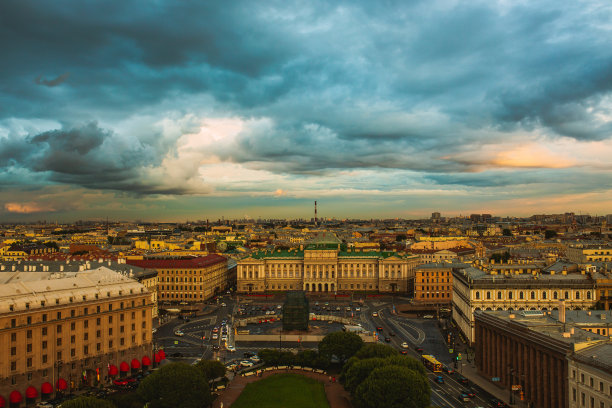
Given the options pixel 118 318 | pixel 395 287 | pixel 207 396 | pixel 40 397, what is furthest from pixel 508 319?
pixel 395 287

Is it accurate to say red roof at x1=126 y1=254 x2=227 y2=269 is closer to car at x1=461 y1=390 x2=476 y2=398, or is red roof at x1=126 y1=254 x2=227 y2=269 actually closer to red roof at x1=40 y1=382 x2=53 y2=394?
red roof at x1=40 y1=382 x2=53 y2=394

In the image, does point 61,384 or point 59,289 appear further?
point 59,289

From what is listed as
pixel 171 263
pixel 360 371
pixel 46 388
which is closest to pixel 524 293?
pixel 360 371

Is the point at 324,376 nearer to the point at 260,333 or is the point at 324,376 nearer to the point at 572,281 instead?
the point at 260,333

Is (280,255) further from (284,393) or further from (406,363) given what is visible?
(406,363)

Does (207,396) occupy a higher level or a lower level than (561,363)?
lower
